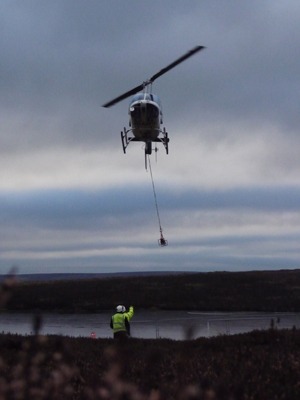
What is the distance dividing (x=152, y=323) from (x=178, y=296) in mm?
15397

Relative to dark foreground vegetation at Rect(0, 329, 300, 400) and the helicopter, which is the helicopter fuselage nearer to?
the helicopter

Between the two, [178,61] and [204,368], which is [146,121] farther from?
[204,368]

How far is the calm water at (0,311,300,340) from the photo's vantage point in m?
27.7

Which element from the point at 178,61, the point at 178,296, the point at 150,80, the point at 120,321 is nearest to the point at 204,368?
the point at 120,321

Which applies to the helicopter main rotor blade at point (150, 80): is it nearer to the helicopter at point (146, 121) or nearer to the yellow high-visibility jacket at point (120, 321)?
the helicopter at point (146, 121)

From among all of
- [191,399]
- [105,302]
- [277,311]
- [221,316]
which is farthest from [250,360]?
[105,302]

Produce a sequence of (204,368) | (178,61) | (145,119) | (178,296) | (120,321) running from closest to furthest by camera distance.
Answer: (204,368) < (120,321) < (178,61) < (145,119) < (178,296)

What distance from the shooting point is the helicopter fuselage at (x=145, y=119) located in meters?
28.7

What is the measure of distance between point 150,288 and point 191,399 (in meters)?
51.0

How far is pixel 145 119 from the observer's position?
2861 cm

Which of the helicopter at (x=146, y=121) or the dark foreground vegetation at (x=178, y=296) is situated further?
the dark foreground vegetation at (x=178, y=296)

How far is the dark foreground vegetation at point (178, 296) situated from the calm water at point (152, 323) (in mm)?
3583

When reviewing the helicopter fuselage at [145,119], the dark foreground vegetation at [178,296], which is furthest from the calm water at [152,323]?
the helicopter fuselage at [145,119]

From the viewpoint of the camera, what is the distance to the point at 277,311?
133ft
